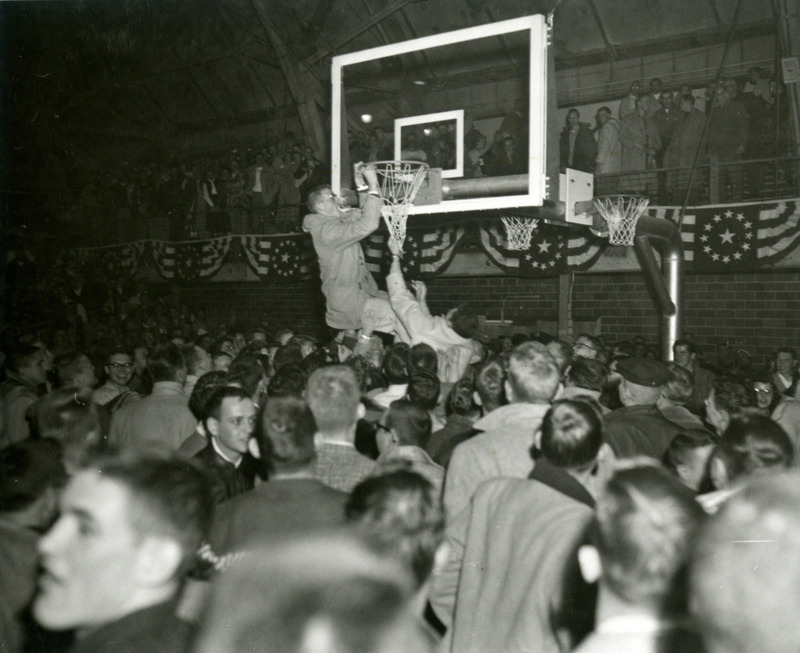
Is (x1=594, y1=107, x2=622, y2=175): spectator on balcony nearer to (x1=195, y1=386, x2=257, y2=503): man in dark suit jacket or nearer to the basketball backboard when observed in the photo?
the basketball backboard

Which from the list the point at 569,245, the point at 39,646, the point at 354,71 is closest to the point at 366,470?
the point at 39,646

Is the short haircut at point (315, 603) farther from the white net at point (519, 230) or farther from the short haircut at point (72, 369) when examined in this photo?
the white net at point (519, 230)

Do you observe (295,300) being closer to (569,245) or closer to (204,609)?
(569,245)

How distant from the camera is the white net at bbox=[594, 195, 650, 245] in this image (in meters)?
8.87

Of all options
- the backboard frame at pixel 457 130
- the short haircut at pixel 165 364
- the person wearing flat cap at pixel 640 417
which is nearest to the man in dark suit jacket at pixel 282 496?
the person wearing flat cap at pixel 640 417

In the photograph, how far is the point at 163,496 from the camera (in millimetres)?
1923

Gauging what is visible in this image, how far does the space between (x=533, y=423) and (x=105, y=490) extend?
6.38ft

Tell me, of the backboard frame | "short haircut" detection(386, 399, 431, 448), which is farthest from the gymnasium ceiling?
"short haircut" detection(386, 399, 431, 448)

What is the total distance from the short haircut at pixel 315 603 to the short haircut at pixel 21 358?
4.21 m

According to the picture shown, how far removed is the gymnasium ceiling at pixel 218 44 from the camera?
44.5ft

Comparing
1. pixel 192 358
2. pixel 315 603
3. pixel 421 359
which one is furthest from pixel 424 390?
pixel 192 358

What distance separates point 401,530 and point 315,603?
38 cm

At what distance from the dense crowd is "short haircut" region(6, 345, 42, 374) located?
6.82 feet

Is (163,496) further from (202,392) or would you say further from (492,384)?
(202,392)
